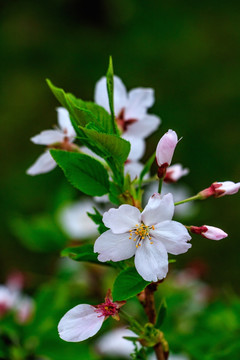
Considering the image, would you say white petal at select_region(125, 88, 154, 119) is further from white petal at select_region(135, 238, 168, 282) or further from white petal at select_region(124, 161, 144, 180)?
white petal at select_region(135, 238, 168, 282)

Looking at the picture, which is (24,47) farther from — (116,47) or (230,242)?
(230,242)

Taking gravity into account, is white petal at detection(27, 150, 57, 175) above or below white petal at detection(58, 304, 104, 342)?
above

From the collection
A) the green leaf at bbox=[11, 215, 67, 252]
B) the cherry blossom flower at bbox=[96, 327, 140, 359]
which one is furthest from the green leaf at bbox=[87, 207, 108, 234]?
the green leaf at bbox=[11, 215, 67, 252]

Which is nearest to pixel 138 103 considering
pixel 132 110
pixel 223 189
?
pixel 132 110

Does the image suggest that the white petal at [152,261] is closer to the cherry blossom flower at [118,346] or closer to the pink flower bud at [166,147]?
the pink flower bud at [166,147]

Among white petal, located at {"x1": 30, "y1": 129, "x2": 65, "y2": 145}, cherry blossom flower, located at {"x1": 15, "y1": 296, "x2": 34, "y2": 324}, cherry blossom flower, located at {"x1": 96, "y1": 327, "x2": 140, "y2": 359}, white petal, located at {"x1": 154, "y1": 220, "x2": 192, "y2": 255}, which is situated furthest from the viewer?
cherry blossom flower, located at {"x1": 15, "y1": 296, "x2": 34, "y2": 324}

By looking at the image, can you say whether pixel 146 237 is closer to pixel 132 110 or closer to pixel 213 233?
pixel 213 233

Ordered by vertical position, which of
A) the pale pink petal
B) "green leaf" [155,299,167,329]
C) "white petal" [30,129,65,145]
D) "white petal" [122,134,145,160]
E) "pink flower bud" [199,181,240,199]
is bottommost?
"green leaf" [155,299,167,329]
